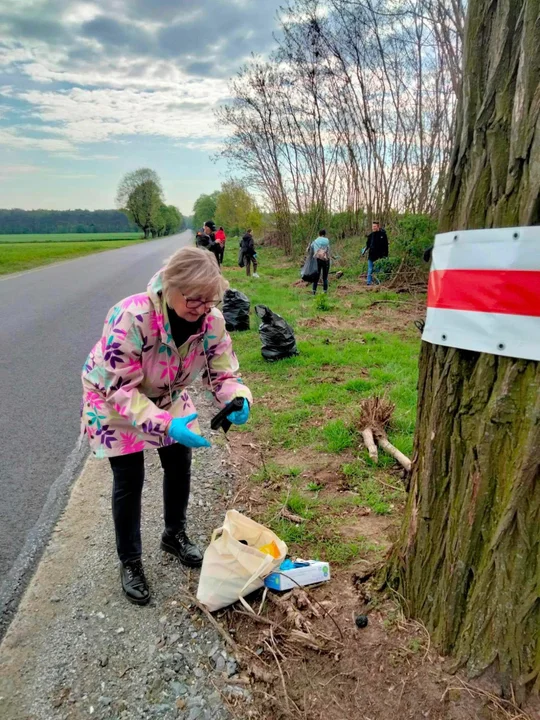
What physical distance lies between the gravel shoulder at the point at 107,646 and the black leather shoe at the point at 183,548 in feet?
0.15

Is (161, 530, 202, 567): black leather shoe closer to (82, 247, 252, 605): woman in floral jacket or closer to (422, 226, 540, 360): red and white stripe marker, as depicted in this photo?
(82, 247, 252, 605): woman in floral jacket

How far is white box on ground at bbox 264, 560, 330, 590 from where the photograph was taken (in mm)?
2453

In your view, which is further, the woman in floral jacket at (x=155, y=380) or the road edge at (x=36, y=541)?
the road edge at (x=36, y=541)

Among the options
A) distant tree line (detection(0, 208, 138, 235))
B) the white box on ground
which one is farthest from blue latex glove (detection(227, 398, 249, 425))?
distant tree line (detection(0, 208, 138, 235))

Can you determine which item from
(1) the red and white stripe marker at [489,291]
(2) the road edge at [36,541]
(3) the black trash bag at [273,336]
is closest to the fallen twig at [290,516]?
(2) the road edge at [36,541]

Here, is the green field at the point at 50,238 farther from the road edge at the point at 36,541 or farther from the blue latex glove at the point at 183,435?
the blue latex glove at the point at 183,435

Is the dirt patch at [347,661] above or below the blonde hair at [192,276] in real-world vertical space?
below

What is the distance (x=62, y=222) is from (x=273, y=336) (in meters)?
107

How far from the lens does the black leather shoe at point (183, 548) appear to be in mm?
2781

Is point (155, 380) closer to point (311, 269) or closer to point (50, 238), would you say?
point (311, 269)

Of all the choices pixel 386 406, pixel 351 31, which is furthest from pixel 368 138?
pixel 386 406

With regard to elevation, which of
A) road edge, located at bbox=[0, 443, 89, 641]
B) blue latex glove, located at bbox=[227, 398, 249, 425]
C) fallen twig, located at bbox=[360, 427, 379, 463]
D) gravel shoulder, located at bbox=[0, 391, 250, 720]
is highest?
blue latex glove, located at bbox=[227, 398, 249, 425]

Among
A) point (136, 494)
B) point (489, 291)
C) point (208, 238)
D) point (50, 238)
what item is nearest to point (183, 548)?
point (136, 494)

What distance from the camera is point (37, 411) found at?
502 centimetres
